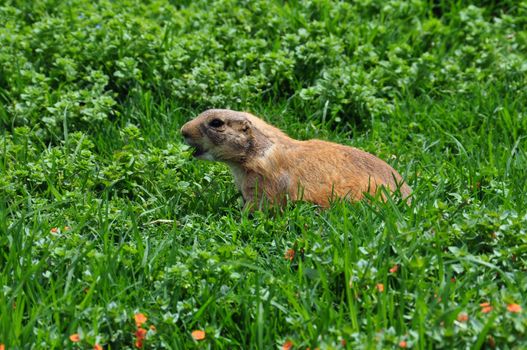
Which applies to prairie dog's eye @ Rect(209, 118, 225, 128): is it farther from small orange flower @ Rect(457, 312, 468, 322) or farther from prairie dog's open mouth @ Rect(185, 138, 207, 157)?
small orange flower @ Rect(457, 312, 468, 322)

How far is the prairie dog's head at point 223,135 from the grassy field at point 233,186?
0.23m

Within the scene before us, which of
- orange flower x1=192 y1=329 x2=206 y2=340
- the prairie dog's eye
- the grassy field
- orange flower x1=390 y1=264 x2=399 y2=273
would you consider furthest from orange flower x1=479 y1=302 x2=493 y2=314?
the prairie dog's eye

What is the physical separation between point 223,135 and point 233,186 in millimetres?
372

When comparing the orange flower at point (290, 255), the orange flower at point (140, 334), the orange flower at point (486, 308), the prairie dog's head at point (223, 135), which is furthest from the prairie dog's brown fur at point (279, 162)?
the orange flower at point (140, 334)

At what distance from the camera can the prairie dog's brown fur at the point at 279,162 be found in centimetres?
504

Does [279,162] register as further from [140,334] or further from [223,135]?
[140,334]

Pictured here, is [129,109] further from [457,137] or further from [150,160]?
[457,137]

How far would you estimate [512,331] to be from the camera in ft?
11.8

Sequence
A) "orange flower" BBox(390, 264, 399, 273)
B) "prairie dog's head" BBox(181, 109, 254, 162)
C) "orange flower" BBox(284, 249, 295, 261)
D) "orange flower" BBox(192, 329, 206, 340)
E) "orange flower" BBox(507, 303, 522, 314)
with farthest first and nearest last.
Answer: "prairie dog's head" BBox(181, 109, 254, 162)
"orange flower" BBox(284, 249, 295, 261)
"orange flower" BBox(390, 264, 399, 273)
"orange flower" BBox(192, 329, 206, 340)
"orange flower" BBox(507, 303, 522, 314)

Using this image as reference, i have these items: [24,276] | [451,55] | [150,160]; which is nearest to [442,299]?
[24,276]

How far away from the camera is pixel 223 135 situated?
5.18 metres

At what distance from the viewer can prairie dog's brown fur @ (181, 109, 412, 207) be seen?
504 cm

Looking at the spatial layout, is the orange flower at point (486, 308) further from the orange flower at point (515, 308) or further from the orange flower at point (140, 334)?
the orange flower at point (140, 334)

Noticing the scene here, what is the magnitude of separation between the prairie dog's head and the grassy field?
0.23 m
